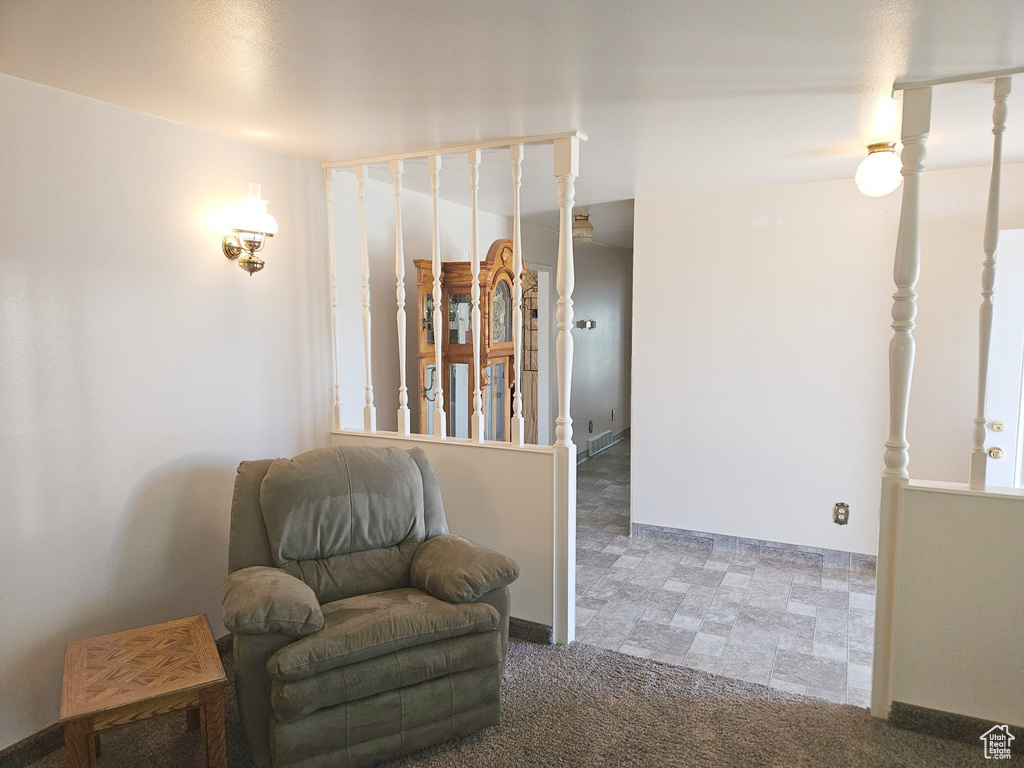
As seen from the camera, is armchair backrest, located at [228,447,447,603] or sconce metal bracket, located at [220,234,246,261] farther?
sconce metal bracket, located at [220,234,246,261]

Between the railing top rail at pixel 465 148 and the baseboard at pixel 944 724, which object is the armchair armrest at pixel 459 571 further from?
the railing top rail at pixel 465 148

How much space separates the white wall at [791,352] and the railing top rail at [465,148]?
1737mm

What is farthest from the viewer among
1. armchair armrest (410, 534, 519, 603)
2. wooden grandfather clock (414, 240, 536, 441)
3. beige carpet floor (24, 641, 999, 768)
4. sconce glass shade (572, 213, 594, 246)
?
sconce glass shade (572, 213, 594, 246)

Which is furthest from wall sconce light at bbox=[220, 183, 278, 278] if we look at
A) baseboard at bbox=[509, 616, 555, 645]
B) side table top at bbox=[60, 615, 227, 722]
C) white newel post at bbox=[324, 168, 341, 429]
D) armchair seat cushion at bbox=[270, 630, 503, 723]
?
baseboard at bbox=[509, 616, 555, 645]

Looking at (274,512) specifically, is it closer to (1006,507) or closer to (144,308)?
(144,308)

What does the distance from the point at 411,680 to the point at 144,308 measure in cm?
178

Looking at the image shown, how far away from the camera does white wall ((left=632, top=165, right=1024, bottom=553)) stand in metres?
3.80

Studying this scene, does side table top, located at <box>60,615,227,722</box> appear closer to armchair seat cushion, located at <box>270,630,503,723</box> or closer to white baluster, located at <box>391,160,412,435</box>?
armchair seat cushion, located at <box>270,630,503,723</box>

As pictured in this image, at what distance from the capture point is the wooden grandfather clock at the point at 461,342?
4.00 m

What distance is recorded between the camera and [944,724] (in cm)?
240

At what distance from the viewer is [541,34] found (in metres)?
1.90

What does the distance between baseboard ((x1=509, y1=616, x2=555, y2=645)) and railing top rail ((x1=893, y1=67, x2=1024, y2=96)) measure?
2568mm

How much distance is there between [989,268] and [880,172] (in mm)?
941

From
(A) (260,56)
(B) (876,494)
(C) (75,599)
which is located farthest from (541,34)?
(B) (876,494)
